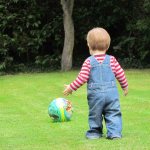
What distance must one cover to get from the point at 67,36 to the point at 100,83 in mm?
16255

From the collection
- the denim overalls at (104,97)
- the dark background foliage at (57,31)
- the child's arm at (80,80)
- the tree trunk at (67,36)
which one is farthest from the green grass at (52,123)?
the dark background foliage at (57,31)

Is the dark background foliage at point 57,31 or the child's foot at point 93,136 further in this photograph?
the dark background foliage at point 57,31

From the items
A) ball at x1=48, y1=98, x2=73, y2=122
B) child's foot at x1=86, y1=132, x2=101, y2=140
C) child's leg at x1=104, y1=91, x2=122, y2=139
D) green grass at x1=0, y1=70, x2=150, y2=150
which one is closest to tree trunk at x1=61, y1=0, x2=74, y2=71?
green grass at x1=0, y1=70, x2=150, y2=150

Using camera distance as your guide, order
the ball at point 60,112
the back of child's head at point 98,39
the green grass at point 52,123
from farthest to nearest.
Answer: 1. the ball at point 60,112
2. the back of child's head at point 98,39
3. the green grass at point 52,123

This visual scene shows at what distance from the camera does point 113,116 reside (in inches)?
293

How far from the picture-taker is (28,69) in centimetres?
2378

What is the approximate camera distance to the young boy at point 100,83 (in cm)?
737

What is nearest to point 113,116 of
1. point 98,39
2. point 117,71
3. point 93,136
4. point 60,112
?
point 93,136

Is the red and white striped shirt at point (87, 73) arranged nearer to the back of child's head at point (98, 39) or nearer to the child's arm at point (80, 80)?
the child's arm at point (80, 80)

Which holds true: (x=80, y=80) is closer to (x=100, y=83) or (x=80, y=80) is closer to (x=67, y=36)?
(x=100, y=83)

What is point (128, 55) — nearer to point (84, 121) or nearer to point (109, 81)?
point (84, 121)

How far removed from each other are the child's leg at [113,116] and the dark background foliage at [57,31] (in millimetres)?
15565

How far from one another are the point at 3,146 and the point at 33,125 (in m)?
1.97

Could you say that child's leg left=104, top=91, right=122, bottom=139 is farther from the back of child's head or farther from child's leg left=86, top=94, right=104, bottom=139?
the back of child's head
